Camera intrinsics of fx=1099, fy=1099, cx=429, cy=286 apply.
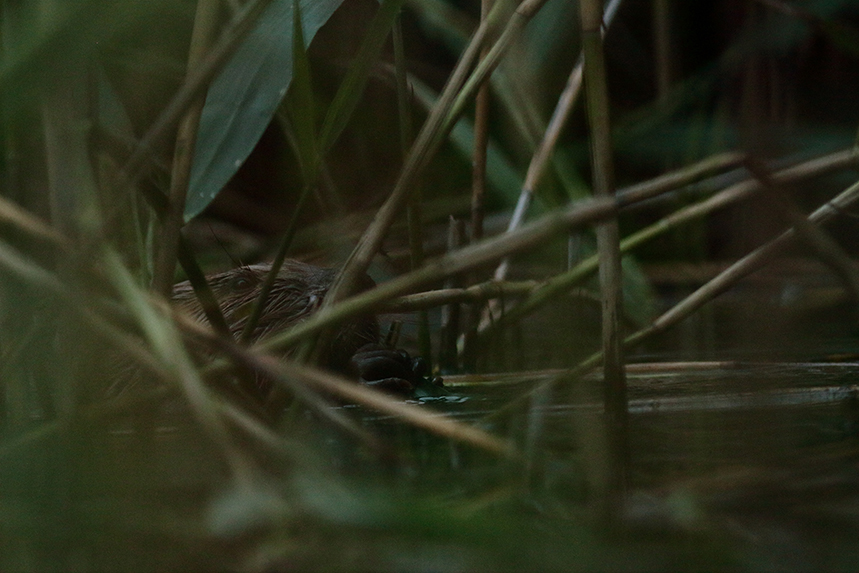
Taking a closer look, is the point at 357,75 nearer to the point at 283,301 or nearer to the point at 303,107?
the point at 303,107

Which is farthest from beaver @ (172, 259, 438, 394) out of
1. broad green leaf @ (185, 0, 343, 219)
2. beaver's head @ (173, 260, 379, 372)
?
broad green leaf @ (185, 0, 343, 219)

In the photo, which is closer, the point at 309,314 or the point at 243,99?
the point at 243,99

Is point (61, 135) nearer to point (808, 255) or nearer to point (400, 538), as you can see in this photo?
point (400, 538)

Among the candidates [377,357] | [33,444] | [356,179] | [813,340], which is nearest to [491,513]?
[33,444]

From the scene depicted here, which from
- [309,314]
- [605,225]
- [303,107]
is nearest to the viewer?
[303,107]

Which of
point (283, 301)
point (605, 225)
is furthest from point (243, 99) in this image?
point (283, 301)

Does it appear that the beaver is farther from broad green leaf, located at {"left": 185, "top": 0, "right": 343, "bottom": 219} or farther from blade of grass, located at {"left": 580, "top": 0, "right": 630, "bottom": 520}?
blade of grass, located at {"left": 580, "top": 0, "right": 630, "bottom": 520}
